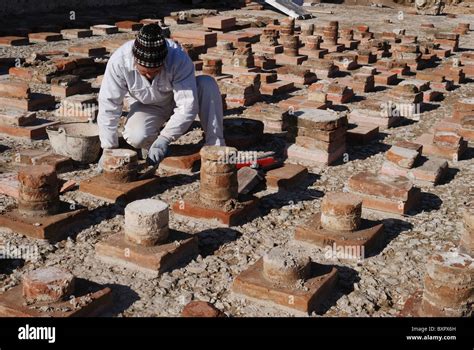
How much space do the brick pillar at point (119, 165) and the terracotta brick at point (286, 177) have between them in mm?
1328

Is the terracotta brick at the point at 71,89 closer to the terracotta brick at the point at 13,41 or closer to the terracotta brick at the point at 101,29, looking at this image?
the terracotta brick at the point at 13,41

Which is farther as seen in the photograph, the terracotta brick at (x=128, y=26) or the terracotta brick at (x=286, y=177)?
the terracotta brick at (x=128, y=26)

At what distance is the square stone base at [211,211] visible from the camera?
5504 millimetres

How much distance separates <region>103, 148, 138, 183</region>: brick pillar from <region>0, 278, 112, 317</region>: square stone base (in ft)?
5.86

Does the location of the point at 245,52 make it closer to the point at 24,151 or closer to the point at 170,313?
the point at 24,151

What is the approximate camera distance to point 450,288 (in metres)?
4.02

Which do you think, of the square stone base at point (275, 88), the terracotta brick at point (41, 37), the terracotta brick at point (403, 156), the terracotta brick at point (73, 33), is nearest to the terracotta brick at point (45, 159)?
the terracotta brick at point (403, 156)

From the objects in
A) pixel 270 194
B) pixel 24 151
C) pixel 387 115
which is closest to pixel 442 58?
pixel 387 115

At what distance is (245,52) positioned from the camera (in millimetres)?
11898

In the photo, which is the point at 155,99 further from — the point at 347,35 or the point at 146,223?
the point at 347,35

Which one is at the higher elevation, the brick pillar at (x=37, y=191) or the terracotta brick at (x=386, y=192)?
the brick pillar at (x=37, y=191)

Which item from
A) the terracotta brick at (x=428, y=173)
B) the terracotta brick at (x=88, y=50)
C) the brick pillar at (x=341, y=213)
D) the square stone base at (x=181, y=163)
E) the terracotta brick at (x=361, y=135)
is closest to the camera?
the brick pillar at (x=341, y=213)

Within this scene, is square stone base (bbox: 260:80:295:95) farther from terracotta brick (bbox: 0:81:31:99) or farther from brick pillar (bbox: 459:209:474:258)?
brick pillar (bbox: 459:209:474:258)

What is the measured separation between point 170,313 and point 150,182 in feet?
7.09
